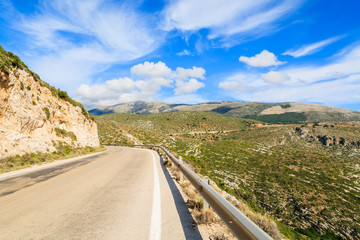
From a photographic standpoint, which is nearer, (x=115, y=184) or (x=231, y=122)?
(x=115, y=184)

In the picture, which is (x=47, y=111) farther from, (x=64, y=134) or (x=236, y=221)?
(x=236, y=221)

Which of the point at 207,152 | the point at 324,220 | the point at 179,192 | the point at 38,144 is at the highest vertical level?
the point at 38,144

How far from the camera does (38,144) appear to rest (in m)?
13.9

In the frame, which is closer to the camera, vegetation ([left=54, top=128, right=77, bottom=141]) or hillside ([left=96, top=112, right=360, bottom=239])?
hillside ([left=96, top=112, right=360, bottom=239])

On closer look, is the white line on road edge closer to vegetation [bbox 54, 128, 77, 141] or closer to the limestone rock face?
the limestone rock face

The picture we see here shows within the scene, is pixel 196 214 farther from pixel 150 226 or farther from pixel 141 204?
pixel 141 204

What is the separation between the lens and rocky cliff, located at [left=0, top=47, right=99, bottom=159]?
12195 millimetres

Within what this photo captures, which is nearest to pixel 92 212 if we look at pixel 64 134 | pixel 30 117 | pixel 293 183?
pixel 30 117

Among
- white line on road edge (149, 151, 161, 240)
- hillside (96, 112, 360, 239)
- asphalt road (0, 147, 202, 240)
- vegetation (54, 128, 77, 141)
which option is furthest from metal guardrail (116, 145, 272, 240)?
vegetation (54, 128, 77, 141)

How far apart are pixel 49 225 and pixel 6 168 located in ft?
29.4

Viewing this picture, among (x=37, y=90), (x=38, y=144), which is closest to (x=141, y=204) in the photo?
(x=38, y=144)

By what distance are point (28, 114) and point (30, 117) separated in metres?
0.28

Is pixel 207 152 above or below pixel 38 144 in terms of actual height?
below

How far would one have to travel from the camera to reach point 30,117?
14461 millimetres
